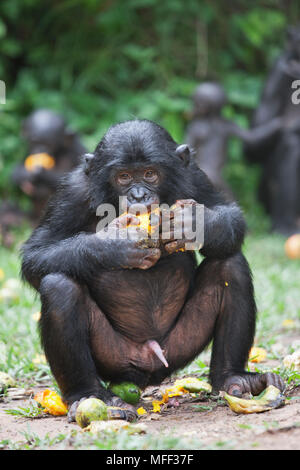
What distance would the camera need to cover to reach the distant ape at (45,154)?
439 inches

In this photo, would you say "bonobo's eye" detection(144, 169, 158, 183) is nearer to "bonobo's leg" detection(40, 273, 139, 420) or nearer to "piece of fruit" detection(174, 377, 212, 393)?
"bonobo's leg" detection(40, 273, 139, 420)

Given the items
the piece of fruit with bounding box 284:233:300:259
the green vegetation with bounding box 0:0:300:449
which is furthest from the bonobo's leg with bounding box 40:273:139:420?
the green vegetation with bounding box 0:0:300:449

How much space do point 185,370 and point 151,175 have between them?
1683 mm

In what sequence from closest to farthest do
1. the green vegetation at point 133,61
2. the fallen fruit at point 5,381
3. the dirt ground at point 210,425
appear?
the dirt ground at point 210,425
the fallen fruit at point 5,381
the green vegetation at point 133,61

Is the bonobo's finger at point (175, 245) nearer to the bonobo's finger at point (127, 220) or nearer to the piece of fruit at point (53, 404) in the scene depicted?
the bonobo's finger at point (127, 220)

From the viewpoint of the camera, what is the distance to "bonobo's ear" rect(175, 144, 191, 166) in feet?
15.2

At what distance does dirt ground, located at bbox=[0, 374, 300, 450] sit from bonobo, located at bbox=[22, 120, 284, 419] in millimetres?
199

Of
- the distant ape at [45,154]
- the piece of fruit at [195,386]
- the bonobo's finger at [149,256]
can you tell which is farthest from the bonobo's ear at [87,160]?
the distant ape at [45,154]

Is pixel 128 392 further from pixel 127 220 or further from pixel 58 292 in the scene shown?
pixel 127 220

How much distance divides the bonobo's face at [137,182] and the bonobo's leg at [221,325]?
2.07 ft

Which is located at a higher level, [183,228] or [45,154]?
[45,154]

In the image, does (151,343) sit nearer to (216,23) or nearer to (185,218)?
(185,218)

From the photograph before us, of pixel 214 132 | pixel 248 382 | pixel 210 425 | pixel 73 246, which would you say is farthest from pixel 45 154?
pixel 210 425

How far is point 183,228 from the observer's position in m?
4.11
